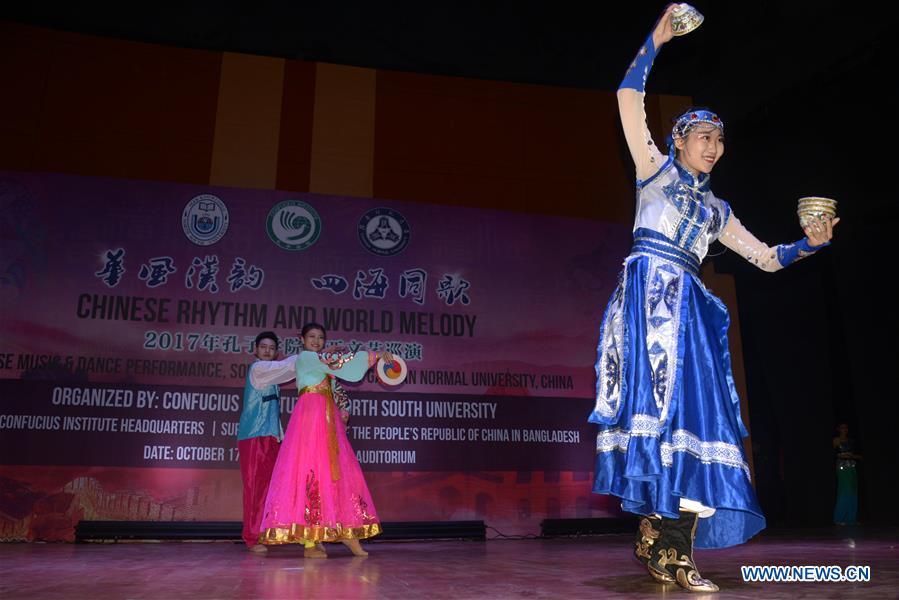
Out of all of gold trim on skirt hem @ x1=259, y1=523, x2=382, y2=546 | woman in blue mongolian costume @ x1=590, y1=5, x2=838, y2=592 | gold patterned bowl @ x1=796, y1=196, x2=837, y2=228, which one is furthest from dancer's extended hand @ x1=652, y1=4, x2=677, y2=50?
gold trim on skirt hem @ x1=259, y1=523, x2=382, y2=546

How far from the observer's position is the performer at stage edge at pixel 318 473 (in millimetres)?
3664

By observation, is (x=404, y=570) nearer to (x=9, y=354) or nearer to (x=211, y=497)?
(x=211, y=497)

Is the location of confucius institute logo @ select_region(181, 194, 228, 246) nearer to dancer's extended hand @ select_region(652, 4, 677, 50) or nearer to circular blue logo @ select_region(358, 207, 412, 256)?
circular blue logo @ select_region(358, 207, 412, 256)

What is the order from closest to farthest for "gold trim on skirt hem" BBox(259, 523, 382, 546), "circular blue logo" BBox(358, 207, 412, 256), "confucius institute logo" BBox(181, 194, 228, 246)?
"gold trim on skirt hem" BBox(259, 523, 382, 546), "confucius institute logo" BBox(181, 194, 228, 246), "circular blue logo" BBox(358, 207, 412, 256)

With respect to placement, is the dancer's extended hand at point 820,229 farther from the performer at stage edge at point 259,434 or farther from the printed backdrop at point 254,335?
the printed backdrop at point 254,335

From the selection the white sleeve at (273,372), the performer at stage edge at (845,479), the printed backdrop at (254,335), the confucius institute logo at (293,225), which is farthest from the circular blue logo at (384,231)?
the performer at stage edge at (845,479)

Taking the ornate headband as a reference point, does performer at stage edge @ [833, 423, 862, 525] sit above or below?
below

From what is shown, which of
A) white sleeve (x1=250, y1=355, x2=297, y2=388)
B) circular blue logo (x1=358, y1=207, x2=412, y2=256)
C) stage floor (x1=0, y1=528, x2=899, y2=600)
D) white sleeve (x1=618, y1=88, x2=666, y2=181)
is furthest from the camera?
circular blue logo (x1=358, y1=207, x2=412, y2=256)

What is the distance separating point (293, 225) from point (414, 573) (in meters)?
3.72

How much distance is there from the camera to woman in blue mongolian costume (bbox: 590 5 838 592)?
1.99m

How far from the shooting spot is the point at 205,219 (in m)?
5.73

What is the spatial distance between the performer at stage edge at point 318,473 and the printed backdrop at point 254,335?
5.51ft

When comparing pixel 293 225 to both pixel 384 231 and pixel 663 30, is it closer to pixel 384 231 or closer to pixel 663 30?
pixel 384 231

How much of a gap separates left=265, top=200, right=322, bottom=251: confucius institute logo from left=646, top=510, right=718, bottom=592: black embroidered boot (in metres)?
4.33
